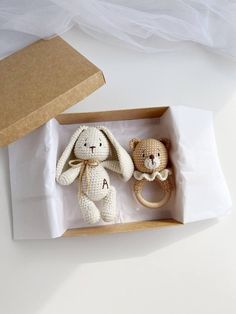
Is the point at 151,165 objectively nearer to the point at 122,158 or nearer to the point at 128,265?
the point at 122,158

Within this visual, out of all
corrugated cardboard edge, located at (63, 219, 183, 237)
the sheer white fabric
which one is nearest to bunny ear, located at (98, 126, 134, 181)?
corrugated cardboard edge, located at (63, 219, 183, 237)

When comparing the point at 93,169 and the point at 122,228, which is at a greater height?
the point at 93,169

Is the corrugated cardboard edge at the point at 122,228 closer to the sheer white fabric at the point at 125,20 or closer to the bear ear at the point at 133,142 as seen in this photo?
the bear ear at the point at 133,142

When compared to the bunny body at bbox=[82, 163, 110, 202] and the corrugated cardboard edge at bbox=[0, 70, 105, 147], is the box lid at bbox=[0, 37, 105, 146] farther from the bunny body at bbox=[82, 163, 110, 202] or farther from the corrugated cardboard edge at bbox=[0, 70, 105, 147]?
the bunny body at bbox=[82, 163, 110, 202]

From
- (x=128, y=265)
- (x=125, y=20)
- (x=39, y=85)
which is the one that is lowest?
(x=128, y=265)

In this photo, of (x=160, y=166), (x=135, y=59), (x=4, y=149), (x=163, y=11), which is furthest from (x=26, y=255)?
(x=163, y=11)

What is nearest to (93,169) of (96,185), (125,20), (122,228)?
(96,185)
